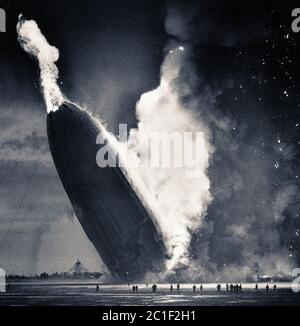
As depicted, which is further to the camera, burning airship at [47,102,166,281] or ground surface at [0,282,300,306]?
burning airship at [47,102,166,281]

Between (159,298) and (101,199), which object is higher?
(101,199)

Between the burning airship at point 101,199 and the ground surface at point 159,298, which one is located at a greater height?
the burning airship at point 101,199

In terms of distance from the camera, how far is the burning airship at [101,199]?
72.8m

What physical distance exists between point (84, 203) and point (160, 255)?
1435cm

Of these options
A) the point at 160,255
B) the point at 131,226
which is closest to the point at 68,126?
the point at 131,226

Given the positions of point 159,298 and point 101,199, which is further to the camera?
Answer: point 101,199

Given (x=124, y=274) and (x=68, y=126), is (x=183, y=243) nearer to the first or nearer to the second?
(x=124, y=274)

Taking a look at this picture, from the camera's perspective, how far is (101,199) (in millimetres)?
76688

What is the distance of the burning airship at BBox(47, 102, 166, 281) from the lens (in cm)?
7275

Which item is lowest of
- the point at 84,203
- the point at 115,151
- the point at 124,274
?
the point at 124,274

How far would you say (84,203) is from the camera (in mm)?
78625

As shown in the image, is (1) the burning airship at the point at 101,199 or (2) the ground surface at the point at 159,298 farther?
(1) the burning airship at the point at 101,199

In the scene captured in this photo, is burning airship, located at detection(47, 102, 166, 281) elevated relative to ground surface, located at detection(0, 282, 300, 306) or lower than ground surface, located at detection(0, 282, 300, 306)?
elevated
